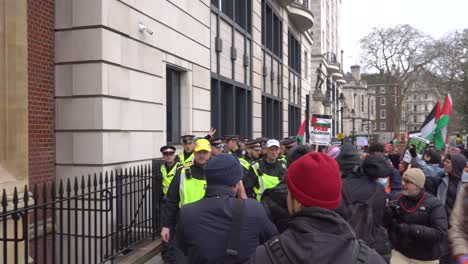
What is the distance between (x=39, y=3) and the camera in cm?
723

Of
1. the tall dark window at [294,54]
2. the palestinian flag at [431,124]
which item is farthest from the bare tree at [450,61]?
the palestinian flag at [431,124]

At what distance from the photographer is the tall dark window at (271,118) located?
20.9 metres

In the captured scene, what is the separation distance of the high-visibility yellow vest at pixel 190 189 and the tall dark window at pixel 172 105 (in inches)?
236

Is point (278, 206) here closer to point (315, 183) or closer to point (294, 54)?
point (315, 183)

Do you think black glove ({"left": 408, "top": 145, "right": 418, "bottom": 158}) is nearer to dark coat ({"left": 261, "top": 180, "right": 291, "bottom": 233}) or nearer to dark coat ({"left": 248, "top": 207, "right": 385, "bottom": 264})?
dark coat ({"left": 261, "top": 180, "right": 291, "bottom": 233})

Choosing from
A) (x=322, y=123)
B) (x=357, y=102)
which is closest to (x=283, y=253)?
(x=322, y=123)

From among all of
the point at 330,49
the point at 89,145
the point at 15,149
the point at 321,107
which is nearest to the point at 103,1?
the point at 89,145

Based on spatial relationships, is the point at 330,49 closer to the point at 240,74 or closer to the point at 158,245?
the point at 240,74

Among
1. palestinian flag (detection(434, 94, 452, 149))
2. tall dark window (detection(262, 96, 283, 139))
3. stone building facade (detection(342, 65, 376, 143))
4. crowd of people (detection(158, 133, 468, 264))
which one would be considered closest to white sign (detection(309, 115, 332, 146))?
palestinian flag (detection(434, 94, 452, 149))

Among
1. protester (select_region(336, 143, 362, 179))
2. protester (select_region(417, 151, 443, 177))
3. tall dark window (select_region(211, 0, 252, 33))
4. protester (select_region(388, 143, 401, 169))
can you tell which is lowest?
protester (select_region(388, 143, 401, 169))

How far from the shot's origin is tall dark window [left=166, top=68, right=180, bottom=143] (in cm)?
1098

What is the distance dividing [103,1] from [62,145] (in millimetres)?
2622

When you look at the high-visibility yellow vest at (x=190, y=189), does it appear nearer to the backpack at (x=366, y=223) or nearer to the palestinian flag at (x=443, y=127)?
the backpack at (x=366, y=223)

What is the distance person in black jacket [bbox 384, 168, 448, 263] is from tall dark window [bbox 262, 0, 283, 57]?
16.5 meters
